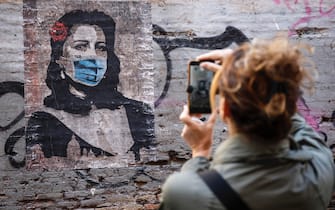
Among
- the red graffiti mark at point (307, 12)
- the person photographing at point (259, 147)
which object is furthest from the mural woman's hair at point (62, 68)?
the person photographing at point (259, 147)

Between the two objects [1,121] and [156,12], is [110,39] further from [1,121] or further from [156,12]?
[1,121]

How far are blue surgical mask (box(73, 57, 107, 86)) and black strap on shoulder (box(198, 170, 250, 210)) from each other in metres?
2.94

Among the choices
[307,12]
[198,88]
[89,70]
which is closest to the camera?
[198,88]

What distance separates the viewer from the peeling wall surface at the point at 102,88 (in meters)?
4.32

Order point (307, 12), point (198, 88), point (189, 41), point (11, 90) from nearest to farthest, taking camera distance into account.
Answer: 1. point (198, 88)
2. point (11, 90)
3. point (189, 41)
4. point (307, 12)

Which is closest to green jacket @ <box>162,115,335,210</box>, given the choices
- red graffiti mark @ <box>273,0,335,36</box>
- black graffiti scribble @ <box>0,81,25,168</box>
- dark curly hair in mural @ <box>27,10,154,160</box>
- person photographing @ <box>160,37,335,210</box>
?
person photographing @ <box>160,37,335,210</box>

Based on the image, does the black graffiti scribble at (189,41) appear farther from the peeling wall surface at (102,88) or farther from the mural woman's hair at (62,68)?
the mural woman's hair at (62,68)

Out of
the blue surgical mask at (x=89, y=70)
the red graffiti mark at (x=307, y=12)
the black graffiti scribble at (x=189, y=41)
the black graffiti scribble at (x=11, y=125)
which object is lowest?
the black graffiti scribble at (x=11, y=125)

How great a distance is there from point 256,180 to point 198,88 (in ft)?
Result: 1.58

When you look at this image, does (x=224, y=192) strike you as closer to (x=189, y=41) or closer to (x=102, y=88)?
(x=102, y=88)

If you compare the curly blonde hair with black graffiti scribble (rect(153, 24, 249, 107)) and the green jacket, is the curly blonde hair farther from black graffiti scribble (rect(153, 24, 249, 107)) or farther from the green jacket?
black graffiti scribble (rect(153, 24, 249, 107))

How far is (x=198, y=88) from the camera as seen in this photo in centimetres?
193

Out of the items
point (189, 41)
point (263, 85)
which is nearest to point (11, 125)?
point (189, 41)

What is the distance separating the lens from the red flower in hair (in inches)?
172
